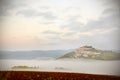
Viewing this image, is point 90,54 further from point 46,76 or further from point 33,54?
point 33,54

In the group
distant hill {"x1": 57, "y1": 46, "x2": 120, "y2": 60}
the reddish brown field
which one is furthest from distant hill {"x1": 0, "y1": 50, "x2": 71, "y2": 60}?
the reddish brown field

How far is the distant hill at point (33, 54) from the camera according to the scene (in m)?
3.17

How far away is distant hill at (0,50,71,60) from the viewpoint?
10.4ft

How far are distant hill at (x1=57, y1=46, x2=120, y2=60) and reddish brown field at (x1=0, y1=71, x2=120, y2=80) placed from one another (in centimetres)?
26

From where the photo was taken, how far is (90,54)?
3.14 meters

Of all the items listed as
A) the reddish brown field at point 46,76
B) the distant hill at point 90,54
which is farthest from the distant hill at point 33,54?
the reddish brown field at point 46,76

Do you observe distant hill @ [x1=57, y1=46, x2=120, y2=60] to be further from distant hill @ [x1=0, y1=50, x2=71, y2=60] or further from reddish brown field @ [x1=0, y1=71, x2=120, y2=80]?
reddish brown field @ [x1=0, y1=71, x2=120, y2=80]

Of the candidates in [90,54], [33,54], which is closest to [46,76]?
[33,54]

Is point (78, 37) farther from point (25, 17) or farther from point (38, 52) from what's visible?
point (25, 17)

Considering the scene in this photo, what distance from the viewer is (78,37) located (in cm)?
315

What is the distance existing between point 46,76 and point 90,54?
73 centimetres

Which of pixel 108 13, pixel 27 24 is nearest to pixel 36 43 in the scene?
pixel 27 24

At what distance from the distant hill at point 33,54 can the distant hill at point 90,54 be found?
4.1 inches

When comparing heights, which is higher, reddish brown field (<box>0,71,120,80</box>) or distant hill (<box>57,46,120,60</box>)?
distant hill (<box>57,46,120,60</box>)
